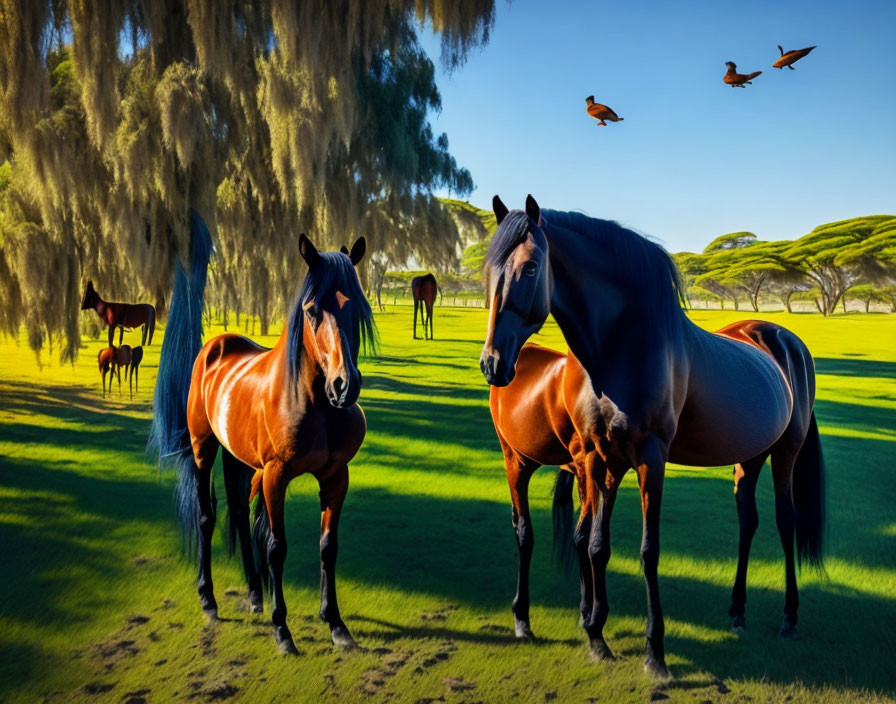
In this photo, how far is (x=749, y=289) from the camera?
100 ft

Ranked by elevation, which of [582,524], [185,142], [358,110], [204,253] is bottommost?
[582,524]

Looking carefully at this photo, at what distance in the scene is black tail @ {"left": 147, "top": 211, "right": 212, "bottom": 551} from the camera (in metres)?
3.18

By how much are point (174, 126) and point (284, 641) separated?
4.54m

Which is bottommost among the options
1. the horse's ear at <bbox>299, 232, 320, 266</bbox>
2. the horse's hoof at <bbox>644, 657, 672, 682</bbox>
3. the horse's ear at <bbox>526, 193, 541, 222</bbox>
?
the horse's hoof at <bbox>644, 657, 672, 682</bbox>

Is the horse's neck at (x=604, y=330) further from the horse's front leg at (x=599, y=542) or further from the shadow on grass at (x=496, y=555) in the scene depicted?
the shadow on grass at (x=496, y=555)

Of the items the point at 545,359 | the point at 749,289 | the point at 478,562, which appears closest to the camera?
the point at 545,359

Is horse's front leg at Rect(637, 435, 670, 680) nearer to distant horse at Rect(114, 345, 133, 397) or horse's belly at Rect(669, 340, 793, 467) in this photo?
horse's belly at Rect(669, 340, 793, 467)

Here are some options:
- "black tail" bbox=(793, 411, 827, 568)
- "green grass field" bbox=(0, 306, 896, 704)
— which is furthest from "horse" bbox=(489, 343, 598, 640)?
"black tail" bbox=(793, 411, 827, 568)

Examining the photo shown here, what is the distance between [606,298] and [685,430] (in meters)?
0.69

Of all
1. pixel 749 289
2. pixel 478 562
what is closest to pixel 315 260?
pixel 478 562

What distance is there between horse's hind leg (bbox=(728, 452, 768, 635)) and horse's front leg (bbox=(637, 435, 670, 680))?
67 cm

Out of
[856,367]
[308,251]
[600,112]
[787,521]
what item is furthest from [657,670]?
[856,367]

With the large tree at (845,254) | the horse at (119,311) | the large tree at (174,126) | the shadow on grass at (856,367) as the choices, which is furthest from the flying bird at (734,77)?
the large tree at (845,254)

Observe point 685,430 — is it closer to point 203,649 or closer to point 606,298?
point 606,298
